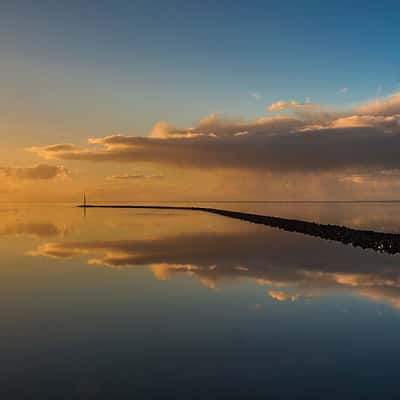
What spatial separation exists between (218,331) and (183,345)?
138cm

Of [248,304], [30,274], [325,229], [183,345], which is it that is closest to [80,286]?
[30,274]

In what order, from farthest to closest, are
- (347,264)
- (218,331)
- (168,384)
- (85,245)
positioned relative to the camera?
1. (85,245)
2. (347,264)
3. (218,331)
4. (168,384)

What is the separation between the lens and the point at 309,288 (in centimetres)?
1547

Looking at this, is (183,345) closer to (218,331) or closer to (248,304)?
(218,331)

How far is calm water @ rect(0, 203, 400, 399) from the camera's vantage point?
7.29 m

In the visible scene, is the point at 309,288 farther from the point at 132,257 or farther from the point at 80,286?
the point at 132,257

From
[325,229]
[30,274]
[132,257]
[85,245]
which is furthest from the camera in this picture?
[325,229]

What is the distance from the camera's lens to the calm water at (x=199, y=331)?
7285 millimetres

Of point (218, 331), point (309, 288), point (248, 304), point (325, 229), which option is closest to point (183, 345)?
point (218, 331)

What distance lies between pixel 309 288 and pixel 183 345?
7.60 m

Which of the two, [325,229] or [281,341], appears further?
[325,229]

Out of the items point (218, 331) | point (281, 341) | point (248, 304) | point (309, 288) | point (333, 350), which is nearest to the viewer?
point (333, 350)

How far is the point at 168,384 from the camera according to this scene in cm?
727

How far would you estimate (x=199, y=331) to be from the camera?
34.3ft
